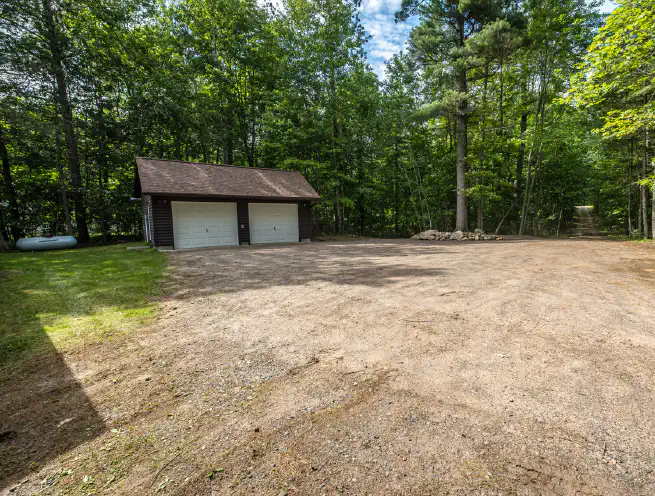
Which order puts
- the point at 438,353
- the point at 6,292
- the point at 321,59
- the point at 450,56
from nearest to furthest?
the point at 438,353
the point at 6,292
the point at 450,56
the point at 321,59

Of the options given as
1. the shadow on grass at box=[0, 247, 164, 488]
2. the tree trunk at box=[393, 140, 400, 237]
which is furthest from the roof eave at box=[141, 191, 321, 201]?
the tree trunk at box=[393, 140, 400, 237]

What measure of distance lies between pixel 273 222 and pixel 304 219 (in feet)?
5.54

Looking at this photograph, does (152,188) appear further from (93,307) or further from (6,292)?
(93,307)

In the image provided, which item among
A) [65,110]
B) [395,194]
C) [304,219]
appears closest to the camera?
[65,110]

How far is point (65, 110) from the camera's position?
535 inches

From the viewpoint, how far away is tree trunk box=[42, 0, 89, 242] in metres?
12.4

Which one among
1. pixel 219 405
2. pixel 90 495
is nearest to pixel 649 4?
pixel 219 405

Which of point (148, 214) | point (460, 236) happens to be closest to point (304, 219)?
point (148, 214)

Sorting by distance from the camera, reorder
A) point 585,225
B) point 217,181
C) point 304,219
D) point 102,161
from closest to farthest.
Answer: point 217,181, point 304,219, point 102,161, point 585,225

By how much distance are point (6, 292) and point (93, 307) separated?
6.94 ft

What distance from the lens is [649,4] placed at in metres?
6.27

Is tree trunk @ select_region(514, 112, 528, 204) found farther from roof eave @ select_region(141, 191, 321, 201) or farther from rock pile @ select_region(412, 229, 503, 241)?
roof eave @ select_region(141, 191, 321, 201)

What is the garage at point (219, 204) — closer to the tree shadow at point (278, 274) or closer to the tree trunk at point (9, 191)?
the tree shadow at point (278, 274)

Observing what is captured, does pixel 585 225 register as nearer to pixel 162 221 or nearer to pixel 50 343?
pixel 162 221
